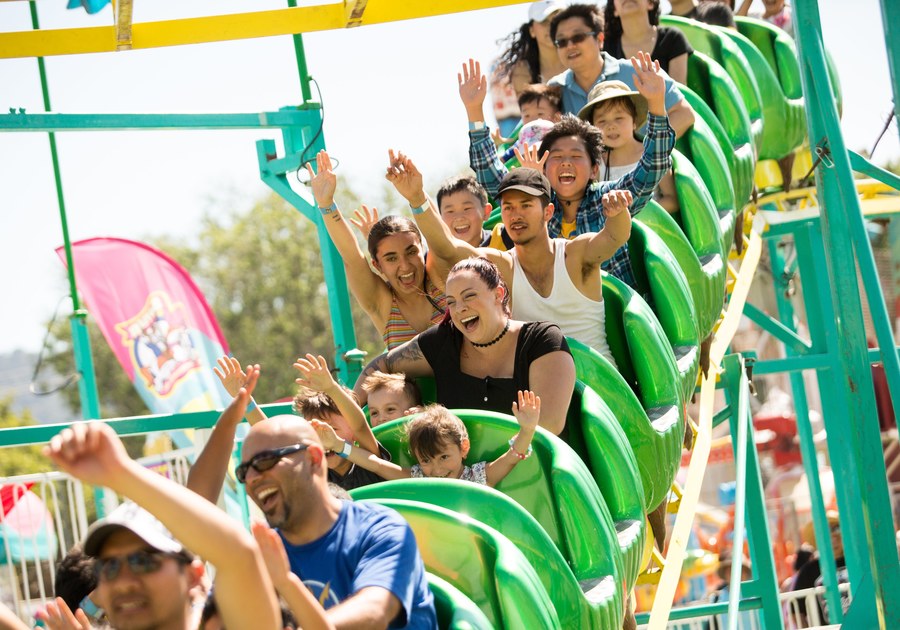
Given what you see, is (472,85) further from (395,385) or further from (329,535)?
(329,535)

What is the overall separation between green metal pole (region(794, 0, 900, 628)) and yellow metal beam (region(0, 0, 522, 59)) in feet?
3.66

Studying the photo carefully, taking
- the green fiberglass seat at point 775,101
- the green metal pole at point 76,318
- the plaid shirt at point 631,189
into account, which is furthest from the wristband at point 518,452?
the green fiberglass seat at point 775,101

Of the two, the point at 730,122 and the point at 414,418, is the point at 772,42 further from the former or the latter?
the point at 414,418

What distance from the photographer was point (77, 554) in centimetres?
220

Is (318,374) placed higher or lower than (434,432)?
higher

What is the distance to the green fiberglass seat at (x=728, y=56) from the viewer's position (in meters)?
5.41

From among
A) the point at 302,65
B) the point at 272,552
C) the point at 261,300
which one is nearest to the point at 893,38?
the point at 302,65

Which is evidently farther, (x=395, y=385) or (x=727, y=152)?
(x=727, y=152)

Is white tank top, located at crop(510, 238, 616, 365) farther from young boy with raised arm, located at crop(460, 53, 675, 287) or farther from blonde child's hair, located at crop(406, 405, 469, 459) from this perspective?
blonde child's hair, located at crop(406, 405, 469, 459)

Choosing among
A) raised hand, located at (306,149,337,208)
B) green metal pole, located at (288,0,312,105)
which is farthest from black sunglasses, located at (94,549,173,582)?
green metal pole, located at (288,0,312,105)

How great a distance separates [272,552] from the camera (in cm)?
152

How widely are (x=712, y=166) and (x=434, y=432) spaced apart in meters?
2.26

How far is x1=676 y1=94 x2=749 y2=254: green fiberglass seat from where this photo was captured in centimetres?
457

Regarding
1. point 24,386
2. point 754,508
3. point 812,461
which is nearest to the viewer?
point 754,508
